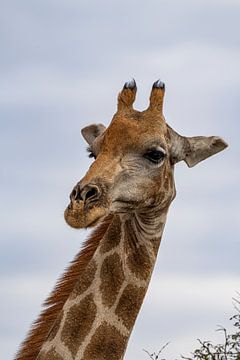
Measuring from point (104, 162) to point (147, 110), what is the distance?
3.88ft

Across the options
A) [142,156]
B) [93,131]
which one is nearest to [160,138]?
[142,156]

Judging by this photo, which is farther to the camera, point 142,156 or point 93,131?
point 93,131

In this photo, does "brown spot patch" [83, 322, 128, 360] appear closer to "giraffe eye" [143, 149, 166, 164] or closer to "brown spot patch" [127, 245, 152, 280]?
"brown spot patch" [127, 245, 152, 280]

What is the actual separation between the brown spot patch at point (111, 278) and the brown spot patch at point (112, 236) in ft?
0.37

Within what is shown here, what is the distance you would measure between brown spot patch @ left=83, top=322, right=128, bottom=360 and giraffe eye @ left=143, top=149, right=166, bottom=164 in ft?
5.82

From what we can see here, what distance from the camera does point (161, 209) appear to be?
48.9 feet

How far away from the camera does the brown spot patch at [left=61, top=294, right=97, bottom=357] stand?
13.9 metres

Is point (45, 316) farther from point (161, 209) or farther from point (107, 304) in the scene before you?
point (161, 209)

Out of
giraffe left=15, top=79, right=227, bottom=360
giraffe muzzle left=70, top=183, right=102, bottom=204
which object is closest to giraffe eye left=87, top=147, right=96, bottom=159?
giraffe left=15, top=79, right=227, bottom=360

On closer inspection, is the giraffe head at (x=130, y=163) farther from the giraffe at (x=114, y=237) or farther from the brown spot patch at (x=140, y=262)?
the brown spot patch at (x=140, y=262)

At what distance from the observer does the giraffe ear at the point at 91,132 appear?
15.9m

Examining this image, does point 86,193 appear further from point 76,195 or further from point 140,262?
point 140,262

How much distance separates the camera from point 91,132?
15938 mm

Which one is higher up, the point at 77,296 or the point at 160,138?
the point at 160,138
